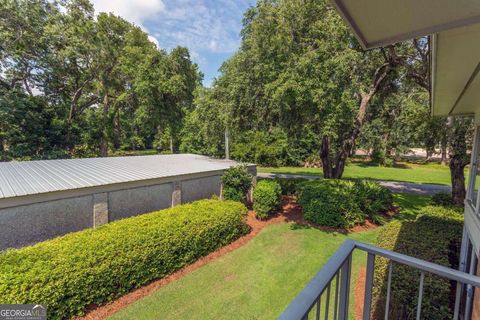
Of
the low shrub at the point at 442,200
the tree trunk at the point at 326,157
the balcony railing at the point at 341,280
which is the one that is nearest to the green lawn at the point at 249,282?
the balcony railing at the point at 341,280

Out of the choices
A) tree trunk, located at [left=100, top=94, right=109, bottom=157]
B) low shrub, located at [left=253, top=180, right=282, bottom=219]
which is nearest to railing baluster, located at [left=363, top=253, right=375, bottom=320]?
low shrub, located at [left=253, top=180, right=282, bottom=219]

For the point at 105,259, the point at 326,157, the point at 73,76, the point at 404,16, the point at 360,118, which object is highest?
the point at 73,76

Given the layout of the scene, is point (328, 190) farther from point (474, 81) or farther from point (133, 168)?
point (133, 168)

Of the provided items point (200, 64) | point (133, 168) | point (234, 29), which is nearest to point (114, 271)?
point (133, 168)

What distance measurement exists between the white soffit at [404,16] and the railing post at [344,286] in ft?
4.99

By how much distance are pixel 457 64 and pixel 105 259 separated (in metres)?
6.20

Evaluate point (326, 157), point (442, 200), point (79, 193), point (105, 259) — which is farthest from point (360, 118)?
point (79, 193)

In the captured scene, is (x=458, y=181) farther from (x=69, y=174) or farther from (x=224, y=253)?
(x=69, y=174)

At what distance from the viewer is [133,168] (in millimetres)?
8609

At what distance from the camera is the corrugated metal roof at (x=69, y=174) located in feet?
18.5

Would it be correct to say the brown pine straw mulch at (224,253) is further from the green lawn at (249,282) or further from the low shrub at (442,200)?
the low shrub at (442,200)

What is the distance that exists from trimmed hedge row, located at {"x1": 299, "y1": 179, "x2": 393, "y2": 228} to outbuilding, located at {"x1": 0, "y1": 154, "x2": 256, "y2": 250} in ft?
14.3

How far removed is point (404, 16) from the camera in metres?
1.33

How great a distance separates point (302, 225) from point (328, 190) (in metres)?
1.69
